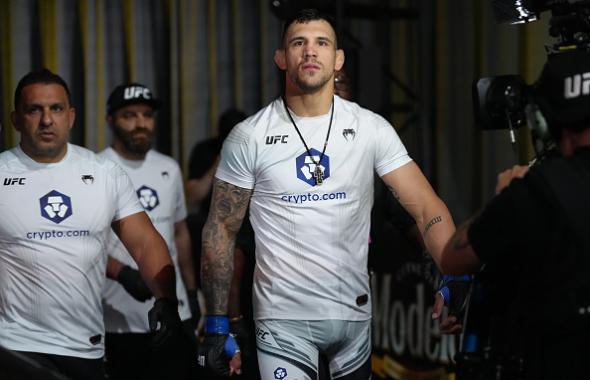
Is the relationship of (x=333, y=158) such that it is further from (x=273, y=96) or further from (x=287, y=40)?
(x=273, y=96)

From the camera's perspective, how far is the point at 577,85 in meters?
2.94

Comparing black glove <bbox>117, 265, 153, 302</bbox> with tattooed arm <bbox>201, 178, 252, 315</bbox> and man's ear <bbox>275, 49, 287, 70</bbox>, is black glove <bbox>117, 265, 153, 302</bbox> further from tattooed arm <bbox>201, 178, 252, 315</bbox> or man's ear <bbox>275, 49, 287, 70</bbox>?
man's ear <bbox>275, 49, 287, 70</bbox>

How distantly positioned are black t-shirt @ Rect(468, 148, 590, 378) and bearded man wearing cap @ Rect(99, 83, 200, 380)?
98.5 inches

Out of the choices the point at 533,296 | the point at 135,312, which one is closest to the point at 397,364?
the point at 135,312

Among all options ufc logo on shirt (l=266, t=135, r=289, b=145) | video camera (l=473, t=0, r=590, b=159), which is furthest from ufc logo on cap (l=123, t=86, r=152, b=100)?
video camera (l=473, t=0, r=590, b=159)

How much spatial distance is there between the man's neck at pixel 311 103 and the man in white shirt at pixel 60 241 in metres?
0.82

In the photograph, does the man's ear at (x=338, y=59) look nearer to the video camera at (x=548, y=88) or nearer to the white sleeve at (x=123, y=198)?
the video camera at (x=548, y=88)

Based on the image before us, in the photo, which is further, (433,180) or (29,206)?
(433,180)

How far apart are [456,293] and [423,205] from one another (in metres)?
0.39

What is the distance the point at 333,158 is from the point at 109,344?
2130 millimetres

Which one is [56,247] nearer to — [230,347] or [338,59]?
[230,347]

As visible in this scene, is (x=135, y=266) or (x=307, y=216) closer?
(x=307, y=216)

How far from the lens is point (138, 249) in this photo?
14.4 feet

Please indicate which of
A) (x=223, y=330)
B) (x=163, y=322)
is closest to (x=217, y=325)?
(x=223, y=330)
